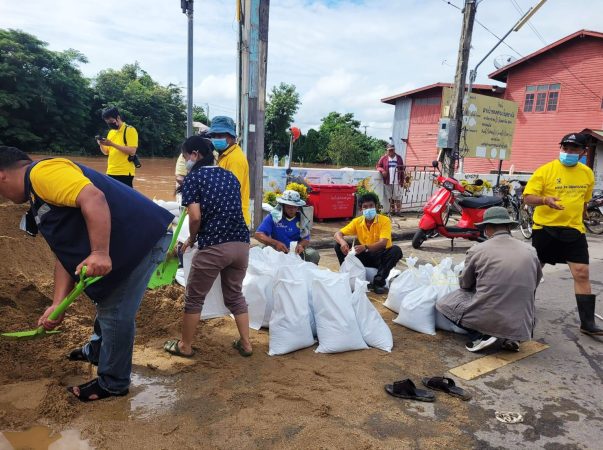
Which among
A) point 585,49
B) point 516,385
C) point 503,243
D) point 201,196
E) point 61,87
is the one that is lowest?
point 516,385

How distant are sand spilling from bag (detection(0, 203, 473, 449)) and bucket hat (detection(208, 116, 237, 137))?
1705 mm

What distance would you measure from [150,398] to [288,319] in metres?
1.08

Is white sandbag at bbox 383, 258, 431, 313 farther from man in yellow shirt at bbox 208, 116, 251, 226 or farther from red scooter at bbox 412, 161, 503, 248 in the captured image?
red scooter at bbox 412, 161, 503, 248

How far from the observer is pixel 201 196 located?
9.45 ft

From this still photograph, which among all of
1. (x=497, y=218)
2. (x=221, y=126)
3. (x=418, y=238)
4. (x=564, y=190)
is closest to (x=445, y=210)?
(x=418, y=238)

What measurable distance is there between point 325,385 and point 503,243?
1.78 meters

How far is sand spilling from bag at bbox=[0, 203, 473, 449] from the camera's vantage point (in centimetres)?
225

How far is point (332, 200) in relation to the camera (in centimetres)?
919

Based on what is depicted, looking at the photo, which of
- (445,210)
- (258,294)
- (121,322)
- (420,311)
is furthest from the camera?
(445,210)

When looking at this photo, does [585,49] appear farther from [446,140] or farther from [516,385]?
[516,385]

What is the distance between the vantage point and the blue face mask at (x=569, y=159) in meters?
3.93

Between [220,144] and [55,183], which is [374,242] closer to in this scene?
[220,144]

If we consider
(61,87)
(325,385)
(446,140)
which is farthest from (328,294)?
(61,87)

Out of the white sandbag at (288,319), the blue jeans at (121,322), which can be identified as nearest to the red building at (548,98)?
the white sandbag at (288,319)
